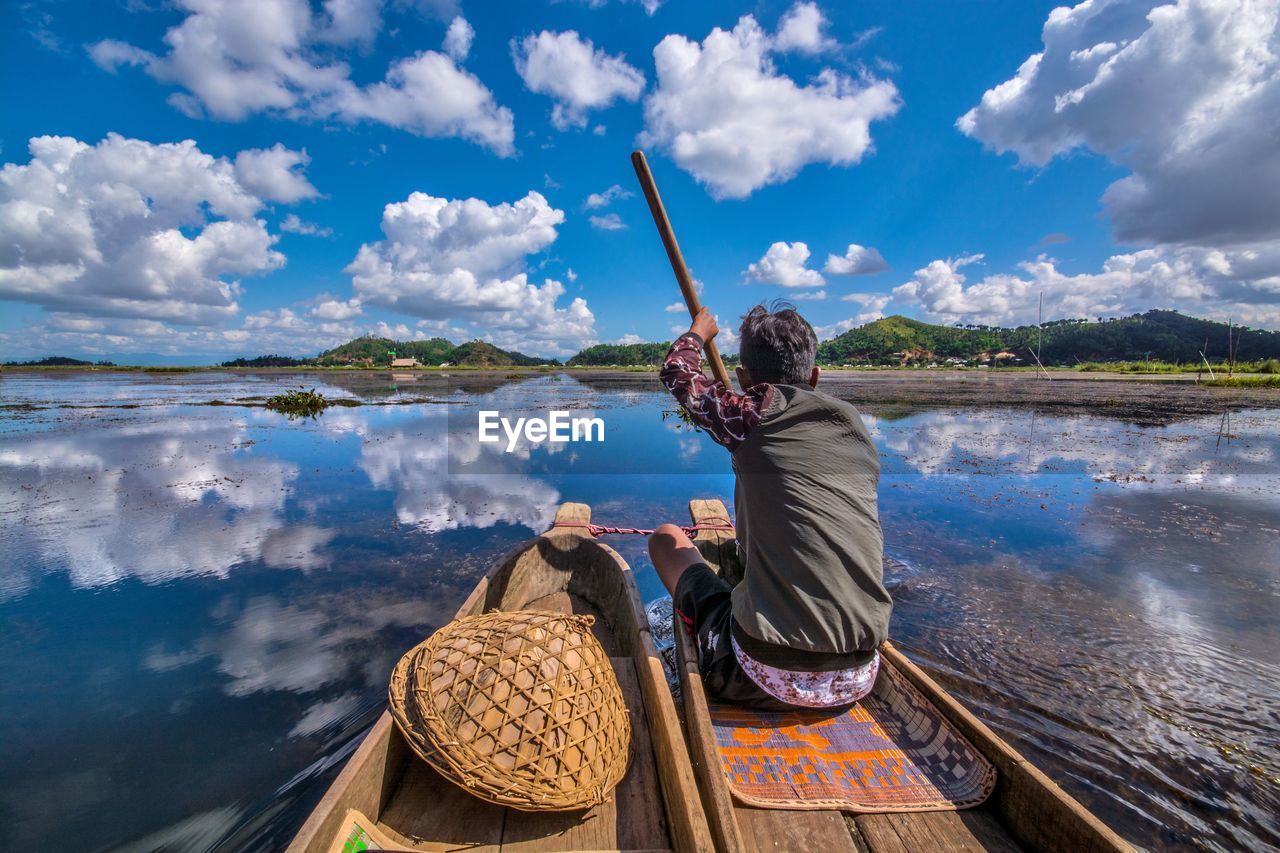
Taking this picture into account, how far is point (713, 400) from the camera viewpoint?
103 inches

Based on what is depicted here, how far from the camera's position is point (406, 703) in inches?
89.8

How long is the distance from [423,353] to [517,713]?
155 m

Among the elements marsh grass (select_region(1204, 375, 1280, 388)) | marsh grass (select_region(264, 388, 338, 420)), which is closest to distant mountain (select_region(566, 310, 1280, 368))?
marsh grass (select_region(1204, 375, 1280, 388))

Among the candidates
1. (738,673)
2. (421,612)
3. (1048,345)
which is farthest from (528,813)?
(1048,345)

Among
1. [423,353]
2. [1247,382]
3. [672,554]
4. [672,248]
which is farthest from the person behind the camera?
[423,353]

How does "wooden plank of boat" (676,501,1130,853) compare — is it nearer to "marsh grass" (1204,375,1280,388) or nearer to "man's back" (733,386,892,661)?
"man's back" (733,386,892,661)

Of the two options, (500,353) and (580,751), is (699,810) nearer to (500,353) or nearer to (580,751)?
(580,751)

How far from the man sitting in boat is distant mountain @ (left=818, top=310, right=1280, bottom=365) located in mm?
97097

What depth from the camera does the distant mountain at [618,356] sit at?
124 m

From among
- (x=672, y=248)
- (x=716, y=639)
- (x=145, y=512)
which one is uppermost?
(x=672, y=248)

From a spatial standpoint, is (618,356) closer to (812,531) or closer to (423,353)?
(423,353)

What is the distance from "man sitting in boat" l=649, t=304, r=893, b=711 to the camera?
7.64 feet

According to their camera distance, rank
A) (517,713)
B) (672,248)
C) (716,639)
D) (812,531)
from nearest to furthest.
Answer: (517,713)
(812,531)
(716,639)
(672,248)

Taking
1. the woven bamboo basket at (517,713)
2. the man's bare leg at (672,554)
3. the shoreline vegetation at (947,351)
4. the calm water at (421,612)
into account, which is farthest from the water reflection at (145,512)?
the shoreline vegetation at (947,351)
